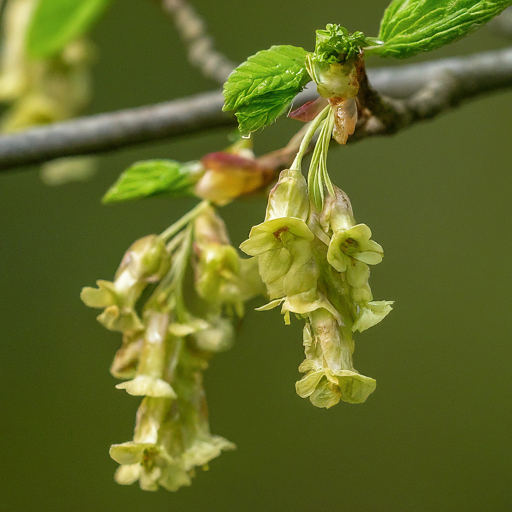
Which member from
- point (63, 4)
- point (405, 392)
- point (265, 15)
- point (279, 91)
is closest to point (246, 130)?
point (279, 91)

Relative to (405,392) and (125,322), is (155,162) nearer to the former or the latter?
(125,322)

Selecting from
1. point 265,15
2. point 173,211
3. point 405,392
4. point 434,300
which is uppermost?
point 265,15

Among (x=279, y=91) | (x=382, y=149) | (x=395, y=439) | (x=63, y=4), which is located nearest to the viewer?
(x=279, y=91)

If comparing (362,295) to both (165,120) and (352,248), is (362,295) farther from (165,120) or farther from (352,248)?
(165,120)

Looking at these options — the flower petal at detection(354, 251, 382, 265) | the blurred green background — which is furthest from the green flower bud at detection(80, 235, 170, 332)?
the blurred green background

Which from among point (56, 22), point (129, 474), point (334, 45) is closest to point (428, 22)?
point (334, 45)

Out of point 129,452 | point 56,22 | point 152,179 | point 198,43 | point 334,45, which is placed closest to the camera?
point 334,45
